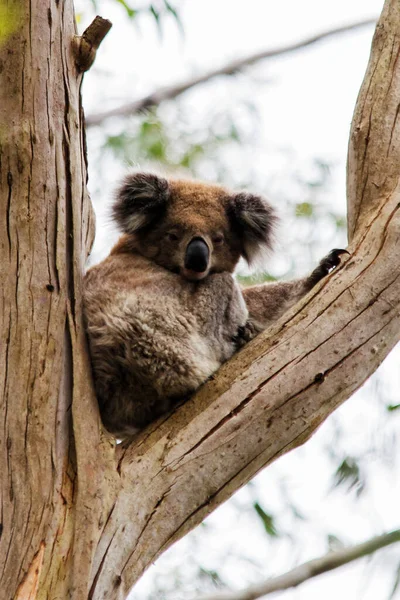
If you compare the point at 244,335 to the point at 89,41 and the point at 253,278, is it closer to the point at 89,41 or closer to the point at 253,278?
the point at 89,41

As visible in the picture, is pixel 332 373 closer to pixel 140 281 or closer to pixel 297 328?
pixel 297 328

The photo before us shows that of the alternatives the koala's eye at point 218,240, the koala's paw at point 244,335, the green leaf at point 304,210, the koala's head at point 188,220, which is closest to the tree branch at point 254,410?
the koala's paw at point 244,335

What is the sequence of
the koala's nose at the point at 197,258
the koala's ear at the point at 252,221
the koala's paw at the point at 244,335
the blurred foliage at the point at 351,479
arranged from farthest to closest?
the koala's ear at the point at 252,221
the koala's nose at the point at 197,258
the koala's paw at the point at 244,335
the blurred foliage at the point at 351,479

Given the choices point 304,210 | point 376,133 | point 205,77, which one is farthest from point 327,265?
point 205,77

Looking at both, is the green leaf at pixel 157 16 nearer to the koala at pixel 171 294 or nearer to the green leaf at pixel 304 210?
the koala at pixel 171 294

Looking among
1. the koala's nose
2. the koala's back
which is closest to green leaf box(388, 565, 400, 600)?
the koala's back

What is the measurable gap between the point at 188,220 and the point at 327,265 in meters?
1.09

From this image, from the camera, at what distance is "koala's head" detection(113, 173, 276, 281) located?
430 centimetres

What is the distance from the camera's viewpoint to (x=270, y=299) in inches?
156

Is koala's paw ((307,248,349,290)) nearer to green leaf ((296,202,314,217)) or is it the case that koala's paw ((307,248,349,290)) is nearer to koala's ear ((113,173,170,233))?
koala's ear ((113,173,170,233))

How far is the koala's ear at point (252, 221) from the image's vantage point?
4500 millimetres

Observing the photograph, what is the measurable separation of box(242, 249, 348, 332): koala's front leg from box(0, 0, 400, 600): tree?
59 cm

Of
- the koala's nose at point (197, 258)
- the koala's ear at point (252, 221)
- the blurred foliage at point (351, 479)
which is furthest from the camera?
the koala's ear at point (252, 221)

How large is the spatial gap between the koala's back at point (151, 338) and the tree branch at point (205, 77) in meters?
3.84
